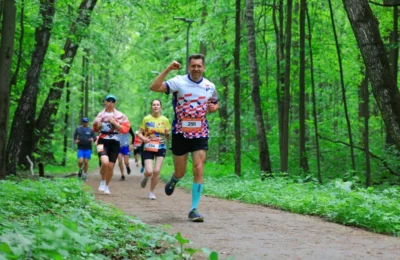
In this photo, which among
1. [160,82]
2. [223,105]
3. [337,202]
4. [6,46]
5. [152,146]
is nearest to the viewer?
[160,82]

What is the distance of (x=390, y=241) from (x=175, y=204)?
5075mm

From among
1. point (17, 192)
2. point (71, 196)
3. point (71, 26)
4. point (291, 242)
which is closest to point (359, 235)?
point (291, 242)

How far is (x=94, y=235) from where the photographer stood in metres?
4.73

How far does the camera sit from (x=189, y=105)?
25.4ft

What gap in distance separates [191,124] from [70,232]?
181 inches

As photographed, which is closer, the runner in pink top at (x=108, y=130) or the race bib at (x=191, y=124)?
the race bib at (x=191, y=124)

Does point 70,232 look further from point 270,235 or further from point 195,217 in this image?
point 195,217

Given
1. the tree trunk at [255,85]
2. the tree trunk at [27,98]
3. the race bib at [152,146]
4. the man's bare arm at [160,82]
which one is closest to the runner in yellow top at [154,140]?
the race bib at [152,146]

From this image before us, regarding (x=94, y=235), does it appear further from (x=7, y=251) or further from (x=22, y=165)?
(x=22, y=165)

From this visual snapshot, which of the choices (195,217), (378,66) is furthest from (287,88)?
(195,217)

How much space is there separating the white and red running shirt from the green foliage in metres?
1.61

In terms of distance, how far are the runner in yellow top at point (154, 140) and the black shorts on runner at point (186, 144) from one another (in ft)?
11.6

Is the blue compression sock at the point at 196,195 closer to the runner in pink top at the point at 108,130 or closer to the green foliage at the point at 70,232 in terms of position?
the green foliage at the point at 70,232

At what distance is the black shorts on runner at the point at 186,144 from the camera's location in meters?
7.88
